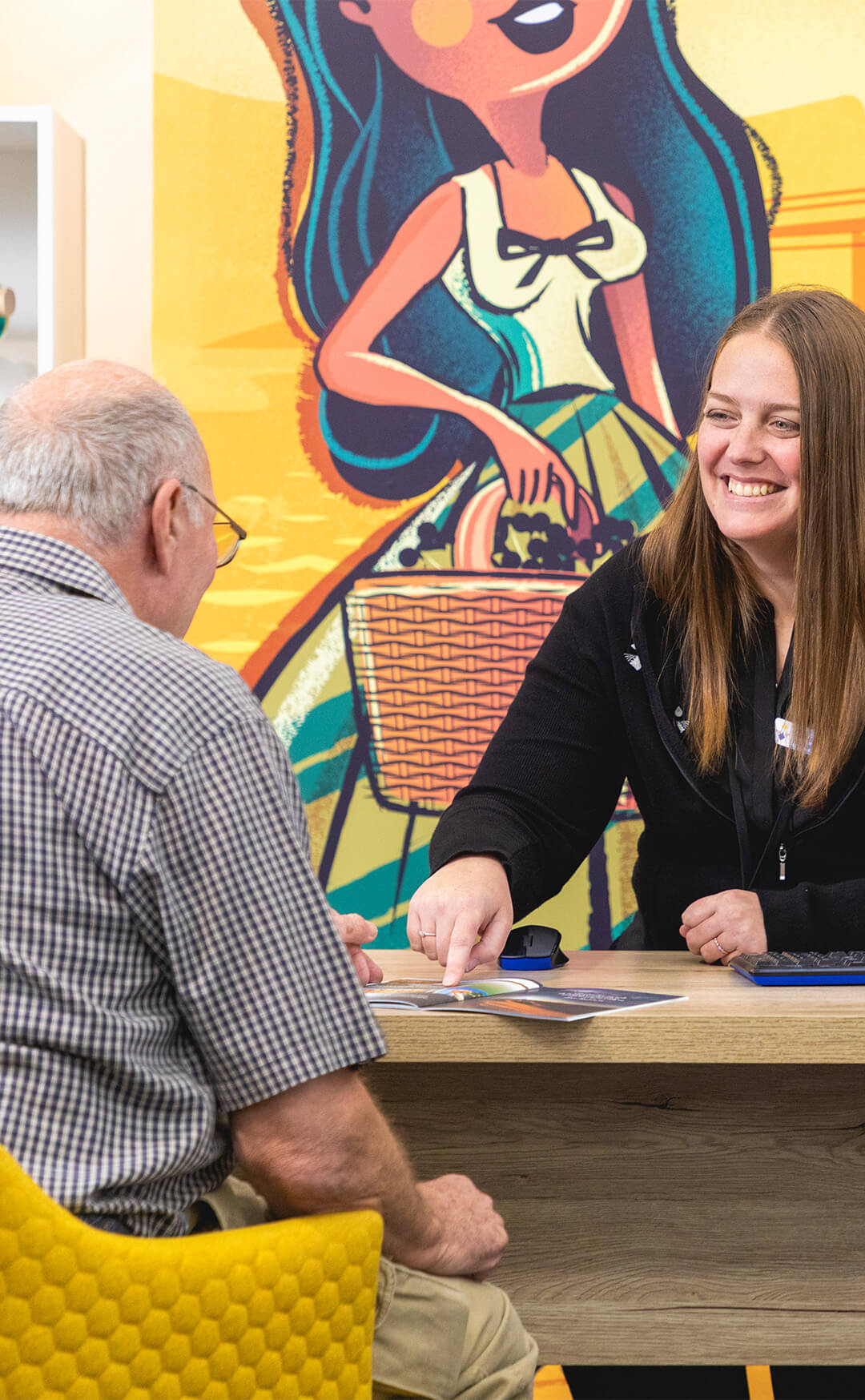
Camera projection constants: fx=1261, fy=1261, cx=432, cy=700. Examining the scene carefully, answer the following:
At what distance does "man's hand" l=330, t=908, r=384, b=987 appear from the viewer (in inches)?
52.2

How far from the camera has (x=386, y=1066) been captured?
1.35 meters

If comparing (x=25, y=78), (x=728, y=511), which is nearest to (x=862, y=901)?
(x=728, y=511)

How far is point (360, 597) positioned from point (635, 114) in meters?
1.17

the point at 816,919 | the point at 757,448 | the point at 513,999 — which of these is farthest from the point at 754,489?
the point at 513,999

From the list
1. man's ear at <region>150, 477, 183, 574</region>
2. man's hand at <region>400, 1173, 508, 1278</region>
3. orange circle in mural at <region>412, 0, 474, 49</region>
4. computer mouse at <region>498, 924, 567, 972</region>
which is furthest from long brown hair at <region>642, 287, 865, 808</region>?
orange circle in mural at <region>412, 0, 474, 49</region>

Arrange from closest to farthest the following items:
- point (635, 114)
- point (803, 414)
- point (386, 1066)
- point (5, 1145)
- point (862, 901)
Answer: point (5, 1145)
point (386, 1066)
point (862, 901)
point (803, 414)
point (635, 114)

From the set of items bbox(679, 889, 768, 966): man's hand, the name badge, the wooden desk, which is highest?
the name badge

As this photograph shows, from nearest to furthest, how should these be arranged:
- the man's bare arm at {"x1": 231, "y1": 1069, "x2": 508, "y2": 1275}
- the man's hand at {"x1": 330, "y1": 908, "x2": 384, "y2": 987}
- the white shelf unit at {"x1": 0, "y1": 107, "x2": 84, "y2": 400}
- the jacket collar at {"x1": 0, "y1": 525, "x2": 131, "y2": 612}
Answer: the man's bare arm at {"x1": 231, "y1": 1069, "x2": 508, "y2": 1275} < the jacket collar at {"x1": 0, "y1": 525, "x2": 131, "y2": 612} < the man's hand at {"x1": 330, "y1": 908, "x2": 384, "y2": 987} < the white shelf unit at {"x1": 0, "y1": 107, "x2": 84, "y2": 400}

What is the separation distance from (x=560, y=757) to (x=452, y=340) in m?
1.15

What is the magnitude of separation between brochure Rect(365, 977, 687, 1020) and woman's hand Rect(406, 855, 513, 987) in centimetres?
6

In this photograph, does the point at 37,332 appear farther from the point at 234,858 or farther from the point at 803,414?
the point at 234,858

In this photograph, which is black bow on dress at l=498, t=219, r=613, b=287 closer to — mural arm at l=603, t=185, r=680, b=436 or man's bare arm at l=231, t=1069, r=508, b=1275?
mural arm at l=603, t=185, r=680, b=436

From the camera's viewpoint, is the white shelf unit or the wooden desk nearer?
the wooden desk

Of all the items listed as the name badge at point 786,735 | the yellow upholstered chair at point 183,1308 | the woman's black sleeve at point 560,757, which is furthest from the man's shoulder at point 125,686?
the name badge at point 786,735
